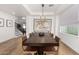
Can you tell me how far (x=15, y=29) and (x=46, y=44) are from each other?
804 millimetres

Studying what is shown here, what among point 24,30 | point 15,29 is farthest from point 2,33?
point 24,30

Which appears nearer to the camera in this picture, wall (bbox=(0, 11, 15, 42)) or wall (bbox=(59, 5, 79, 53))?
wall (bbox=(0, 11, 15, 42))

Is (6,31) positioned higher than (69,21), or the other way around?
(69,21)

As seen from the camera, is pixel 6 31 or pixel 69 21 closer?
pixel 6 31

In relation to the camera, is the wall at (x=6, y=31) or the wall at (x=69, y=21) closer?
the wall at (x=6, y=31)

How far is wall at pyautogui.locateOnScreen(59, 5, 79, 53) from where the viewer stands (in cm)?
265

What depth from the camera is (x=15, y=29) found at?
269cm

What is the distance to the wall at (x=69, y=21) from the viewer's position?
2646 mm

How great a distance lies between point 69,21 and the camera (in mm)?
3113
